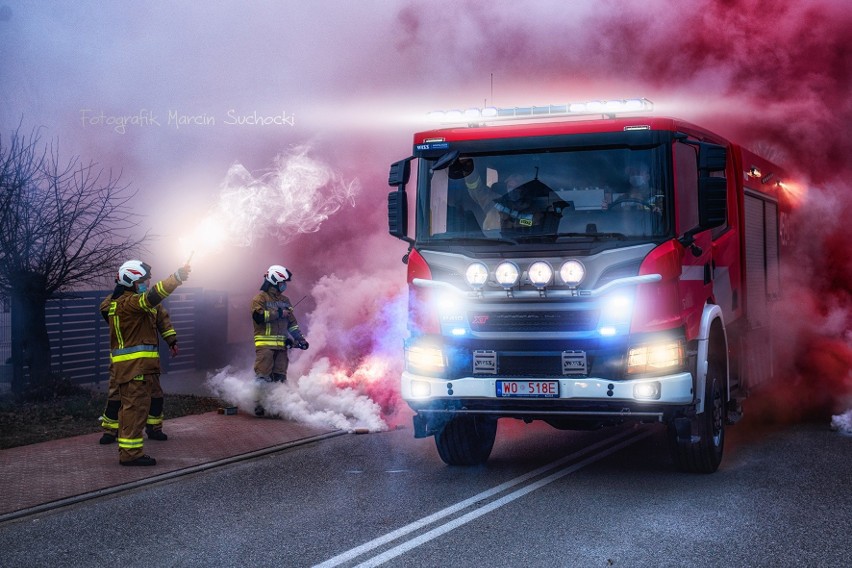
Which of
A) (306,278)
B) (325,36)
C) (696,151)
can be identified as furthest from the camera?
(325,36)

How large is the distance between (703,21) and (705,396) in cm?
1414

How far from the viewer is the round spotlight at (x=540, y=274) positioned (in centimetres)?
709

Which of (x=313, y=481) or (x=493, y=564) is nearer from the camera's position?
(x=493, y=564)

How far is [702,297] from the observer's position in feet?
25.3

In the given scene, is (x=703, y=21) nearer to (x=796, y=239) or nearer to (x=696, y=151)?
(x=796, y=239)

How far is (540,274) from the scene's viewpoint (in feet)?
23.3

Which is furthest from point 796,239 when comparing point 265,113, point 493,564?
point 265,113

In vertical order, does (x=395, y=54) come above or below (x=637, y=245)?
above

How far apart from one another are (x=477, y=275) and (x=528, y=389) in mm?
964

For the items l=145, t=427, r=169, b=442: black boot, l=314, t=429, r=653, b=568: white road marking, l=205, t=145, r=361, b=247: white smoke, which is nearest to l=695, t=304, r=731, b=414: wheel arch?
l=314, t=429, r=653, b=568: white road marking

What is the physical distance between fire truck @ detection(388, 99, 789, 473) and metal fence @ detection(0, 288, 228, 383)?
915 cm

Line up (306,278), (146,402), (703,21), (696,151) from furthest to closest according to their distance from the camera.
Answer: (306,278) < (703,21) < (146,402) < (696,151)

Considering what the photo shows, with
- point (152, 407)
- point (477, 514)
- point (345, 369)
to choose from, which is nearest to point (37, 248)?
point (152, 407)

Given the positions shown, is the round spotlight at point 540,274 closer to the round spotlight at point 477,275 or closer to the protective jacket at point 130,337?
the round spotlight at point 477,275
